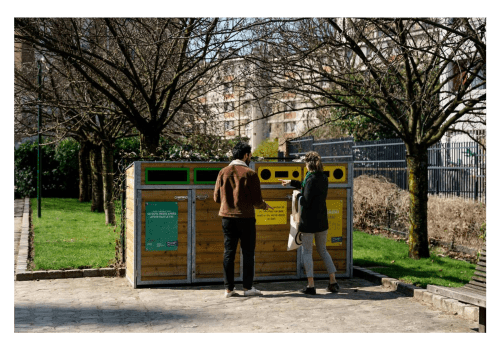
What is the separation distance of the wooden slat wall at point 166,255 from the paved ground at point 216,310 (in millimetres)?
203

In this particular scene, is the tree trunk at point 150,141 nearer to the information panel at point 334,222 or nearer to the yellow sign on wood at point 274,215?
the yellow sign on wood at point 274,215

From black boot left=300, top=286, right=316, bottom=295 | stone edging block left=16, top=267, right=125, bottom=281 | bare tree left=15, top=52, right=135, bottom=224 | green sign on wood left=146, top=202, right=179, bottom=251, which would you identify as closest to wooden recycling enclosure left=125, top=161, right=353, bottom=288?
green sign on wood left=146, top=202, right=179, bottom=251

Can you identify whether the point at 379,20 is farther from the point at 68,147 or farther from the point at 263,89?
the point at 68,147

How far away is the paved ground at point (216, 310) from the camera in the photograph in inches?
245

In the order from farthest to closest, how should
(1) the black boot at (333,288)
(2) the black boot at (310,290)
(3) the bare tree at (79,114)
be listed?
(3) the bare tree at (79,114) → (1) the black boot at (333,288) → (2) the black boot at (310,290)

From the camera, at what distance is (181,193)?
8.46 meters

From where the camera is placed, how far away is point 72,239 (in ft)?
42.2

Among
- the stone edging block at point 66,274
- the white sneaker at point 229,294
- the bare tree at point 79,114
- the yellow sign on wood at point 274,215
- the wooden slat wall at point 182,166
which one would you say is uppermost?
the bare tree at point 79,114

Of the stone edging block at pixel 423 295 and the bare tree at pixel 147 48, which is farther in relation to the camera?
the bare tree at pixel 147 48

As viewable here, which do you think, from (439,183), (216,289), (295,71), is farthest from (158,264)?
(439,183)

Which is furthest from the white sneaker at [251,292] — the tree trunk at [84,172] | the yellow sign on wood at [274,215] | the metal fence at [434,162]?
the tree trunk at [84,172]

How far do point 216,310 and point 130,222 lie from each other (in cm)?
239

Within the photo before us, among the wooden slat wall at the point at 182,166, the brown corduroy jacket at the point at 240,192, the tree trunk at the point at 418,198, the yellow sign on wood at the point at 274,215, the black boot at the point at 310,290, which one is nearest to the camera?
the brown corduroy jacket at the point at 240,192

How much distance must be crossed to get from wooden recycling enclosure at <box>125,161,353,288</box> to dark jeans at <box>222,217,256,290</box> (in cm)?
80
